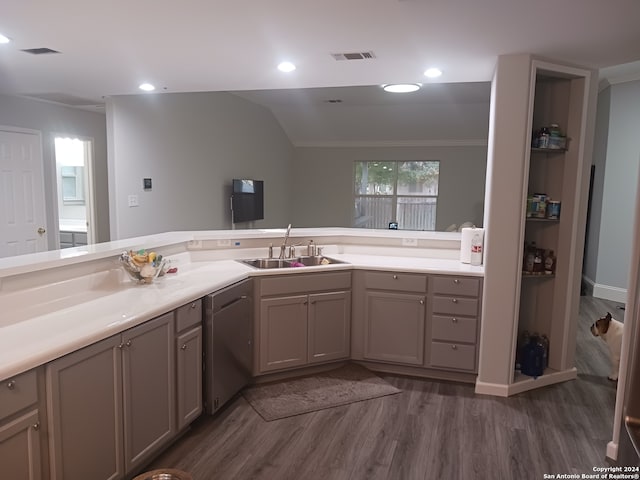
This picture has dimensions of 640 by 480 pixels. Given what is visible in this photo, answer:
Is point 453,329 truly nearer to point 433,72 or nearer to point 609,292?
point 433,72

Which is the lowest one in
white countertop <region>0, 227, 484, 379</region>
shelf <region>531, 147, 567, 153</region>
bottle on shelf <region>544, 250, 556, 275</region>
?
white countertop <region>0, 227, 484, 379</region>

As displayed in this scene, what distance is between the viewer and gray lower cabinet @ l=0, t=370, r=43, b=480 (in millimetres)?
1573

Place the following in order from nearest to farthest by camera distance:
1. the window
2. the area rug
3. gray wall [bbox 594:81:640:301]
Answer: the area rug
gray wall [bbox 594:81:640:301]
the window

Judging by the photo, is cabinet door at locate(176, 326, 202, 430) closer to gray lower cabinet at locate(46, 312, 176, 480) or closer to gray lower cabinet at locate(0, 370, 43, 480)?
gray lower cabinet at locate(46, 312, 176, 480)

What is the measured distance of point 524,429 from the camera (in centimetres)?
288

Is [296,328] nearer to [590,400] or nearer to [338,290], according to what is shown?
[338,290]

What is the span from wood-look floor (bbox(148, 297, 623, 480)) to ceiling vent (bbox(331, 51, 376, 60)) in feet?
7.58

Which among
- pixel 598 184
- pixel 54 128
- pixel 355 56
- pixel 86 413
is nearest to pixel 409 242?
pixel 355 56

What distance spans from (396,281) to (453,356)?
26.7 inches

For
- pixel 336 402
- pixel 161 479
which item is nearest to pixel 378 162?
pixel 336 402

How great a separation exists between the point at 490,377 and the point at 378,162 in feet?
21.5

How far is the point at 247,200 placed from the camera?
700 cm

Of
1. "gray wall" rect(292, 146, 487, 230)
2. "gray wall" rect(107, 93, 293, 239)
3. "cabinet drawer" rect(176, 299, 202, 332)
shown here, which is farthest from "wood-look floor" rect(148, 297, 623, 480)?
"gray wall" rect(292, 146, 487, 230)

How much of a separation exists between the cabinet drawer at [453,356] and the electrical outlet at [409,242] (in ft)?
2.93
